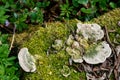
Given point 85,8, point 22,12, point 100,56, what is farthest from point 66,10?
point 100,56

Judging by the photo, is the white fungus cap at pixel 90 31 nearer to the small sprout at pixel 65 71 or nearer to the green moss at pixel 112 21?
the green moss at pixel 112 21

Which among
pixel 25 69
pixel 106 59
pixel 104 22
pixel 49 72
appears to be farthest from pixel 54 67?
pixel 104 22

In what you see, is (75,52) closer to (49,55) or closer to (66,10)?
(49,55)

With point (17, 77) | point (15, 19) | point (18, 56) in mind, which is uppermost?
point (15, 19)

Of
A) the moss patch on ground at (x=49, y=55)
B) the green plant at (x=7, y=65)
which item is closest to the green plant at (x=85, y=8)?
the moss patch on ground at (x=49, y=55)

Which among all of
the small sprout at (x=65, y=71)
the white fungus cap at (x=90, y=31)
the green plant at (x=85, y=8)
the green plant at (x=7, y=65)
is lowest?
the small sprout at (x=65, y=71)

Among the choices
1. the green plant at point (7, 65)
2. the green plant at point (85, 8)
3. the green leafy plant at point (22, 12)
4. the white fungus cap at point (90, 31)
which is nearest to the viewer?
the green plant at point (7, 65)

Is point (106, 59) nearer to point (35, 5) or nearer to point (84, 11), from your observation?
point (84, 11)
